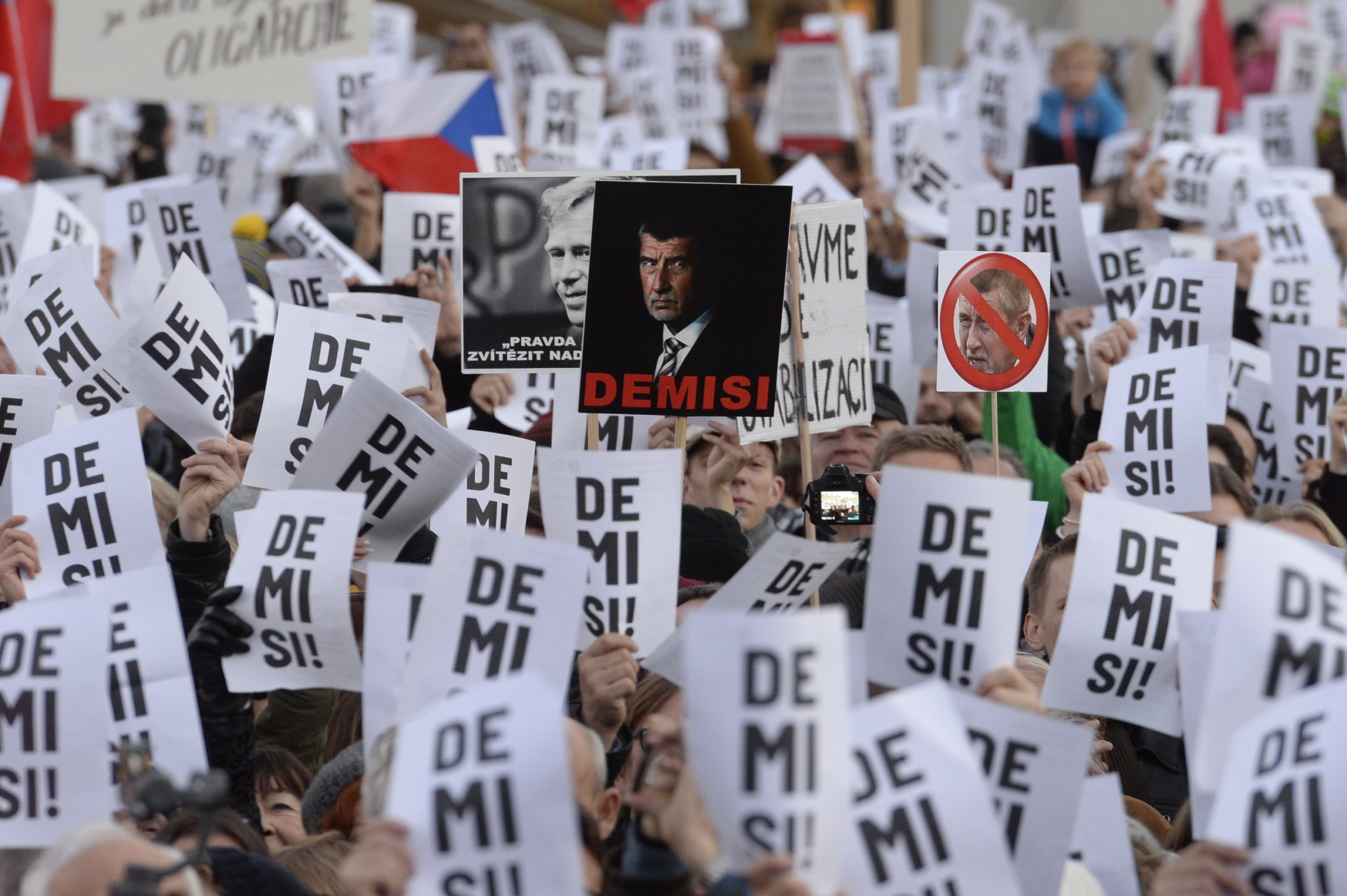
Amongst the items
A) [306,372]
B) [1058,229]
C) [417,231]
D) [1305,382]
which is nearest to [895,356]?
[1058,229]

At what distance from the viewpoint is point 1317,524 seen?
4.70m

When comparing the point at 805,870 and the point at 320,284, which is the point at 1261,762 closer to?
the point at 805,870

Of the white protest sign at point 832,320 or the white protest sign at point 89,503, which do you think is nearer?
the white protest sign at point 89,503

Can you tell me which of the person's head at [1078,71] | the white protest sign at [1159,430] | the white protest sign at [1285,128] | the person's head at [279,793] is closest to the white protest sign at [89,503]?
the person's head at [279,793]

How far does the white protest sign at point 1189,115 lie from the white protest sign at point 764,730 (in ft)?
23.7

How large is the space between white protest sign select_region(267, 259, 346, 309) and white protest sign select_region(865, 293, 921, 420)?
1935mm

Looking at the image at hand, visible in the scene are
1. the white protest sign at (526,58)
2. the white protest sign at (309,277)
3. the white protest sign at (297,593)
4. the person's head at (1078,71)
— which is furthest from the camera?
the white protest sign at (526,58)

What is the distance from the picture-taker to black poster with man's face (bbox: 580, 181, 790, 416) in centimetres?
395

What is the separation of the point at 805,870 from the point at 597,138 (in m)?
7.03

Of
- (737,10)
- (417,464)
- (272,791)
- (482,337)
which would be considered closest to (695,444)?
(482,337)

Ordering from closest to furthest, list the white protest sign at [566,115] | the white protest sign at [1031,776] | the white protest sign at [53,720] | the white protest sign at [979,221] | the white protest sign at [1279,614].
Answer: the white protest sign at [1279,614]
the white protest sign at [1031,776]
the white protest sign at [53,720]
the white protest sign at [979,221]
the white protest sign at [566,115]

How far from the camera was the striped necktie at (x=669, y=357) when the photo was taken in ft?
13.2

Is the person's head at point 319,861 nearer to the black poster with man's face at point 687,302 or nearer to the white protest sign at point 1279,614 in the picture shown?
the black poster with man's face at point 687,302

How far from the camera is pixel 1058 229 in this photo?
5.96m
